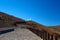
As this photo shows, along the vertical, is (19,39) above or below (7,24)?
below

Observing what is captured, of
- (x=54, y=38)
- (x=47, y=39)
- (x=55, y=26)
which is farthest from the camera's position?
(x=55, y=26)

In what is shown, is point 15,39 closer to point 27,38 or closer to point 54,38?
point 27,38

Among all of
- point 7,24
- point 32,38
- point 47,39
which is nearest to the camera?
point 32,38

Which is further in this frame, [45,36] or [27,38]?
[45,36]

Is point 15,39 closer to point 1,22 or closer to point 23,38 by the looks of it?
point 23,38

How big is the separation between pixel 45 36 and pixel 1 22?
8.09 metres

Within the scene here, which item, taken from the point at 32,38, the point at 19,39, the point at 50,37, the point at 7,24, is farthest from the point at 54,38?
the point at 7,24

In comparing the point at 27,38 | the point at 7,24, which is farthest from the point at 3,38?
the point at 7,24

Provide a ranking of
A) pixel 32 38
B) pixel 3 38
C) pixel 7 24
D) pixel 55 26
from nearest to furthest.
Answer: pixel 3 38
pixel 32 38
pixel 7 24
pixel 55 26

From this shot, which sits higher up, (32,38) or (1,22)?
(1,22)

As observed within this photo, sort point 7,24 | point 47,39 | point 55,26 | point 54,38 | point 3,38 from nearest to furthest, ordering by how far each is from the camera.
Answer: point 3,38
point 54,38
point 47,39
point 7,24
point 55,26

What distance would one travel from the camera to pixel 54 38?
15094 millimetres

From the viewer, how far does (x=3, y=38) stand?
41.0ft

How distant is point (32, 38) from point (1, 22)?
9.85 meters
